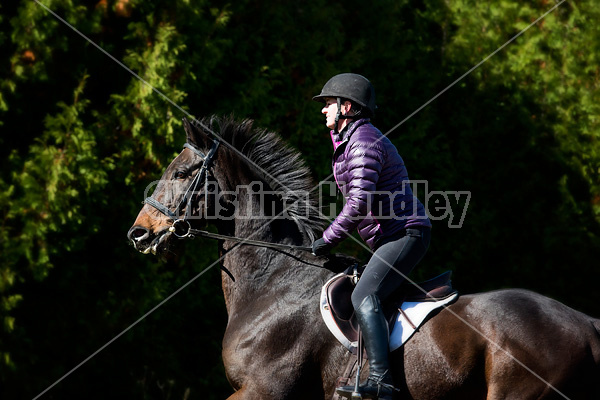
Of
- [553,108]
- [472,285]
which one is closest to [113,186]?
[472,285]

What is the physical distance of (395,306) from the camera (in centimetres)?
438

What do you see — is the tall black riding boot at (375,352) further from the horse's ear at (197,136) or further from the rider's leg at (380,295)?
the horse's ear at (197,136)

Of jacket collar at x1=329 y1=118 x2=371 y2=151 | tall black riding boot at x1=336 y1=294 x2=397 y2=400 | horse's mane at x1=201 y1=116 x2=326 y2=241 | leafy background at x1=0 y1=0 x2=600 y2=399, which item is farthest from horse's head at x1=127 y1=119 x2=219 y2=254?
leafy background at x1=0 y1=0 x2=600 y2=399

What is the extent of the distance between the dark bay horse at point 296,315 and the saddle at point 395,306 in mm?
78

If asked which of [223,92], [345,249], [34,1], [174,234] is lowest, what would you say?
[345,249]

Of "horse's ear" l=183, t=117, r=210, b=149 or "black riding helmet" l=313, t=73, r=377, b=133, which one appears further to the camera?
"horse's ear" l=183, t=117, r=210, b=149

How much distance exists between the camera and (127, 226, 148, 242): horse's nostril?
15.9 ft

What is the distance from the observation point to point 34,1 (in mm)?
7012

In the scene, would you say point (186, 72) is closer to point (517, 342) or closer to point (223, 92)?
point (223, 92)

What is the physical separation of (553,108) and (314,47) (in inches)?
148

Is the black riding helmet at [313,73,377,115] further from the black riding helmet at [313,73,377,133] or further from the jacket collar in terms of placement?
the jacket collar

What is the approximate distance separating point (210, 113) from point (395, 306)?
4.38 m

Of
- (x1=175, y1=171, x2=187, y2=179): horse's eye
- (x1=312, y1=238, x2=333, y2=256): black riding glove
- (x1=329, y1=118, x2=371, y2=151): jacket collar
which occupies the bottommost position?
(x1=312, y1=238, x2=333, y2=256): black riding glove

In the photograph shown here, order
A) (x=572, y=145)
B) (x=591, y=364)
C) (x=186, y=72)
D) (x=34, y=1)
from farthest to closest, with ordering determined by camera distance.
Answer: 1. (x=572, y=145)
2. (x=186, y=72)
3. (x=34, y=1)
4. (x=591, y=364)
